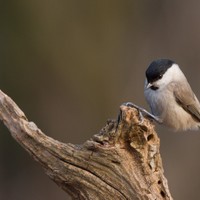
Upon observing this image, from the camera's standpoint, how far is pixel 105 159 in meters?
3.56

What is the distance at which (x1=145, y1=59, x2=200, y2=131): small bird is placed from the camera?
4238 millimetres

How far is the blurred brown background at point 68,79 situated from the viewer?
24.3 ft

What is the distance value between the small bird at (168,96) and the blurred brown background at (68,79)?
279cm

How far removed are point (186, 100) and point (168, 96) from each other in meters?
0.17

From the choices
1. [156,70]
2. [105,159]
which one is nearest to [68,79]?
[156,70]

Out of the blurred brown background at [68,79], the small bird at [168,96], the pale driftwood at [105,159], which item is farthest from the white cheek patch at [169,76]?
the blurred brown background at [68,79]

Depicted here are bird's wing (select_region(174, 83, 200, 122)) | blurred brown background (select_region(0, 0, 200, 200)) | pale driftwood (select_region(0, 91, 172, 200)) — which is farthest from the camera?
blurred brown background (select_region(0, 0, 200, 200))

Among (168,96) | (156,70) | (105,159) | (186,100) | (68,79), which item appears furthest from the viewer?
(68,79)

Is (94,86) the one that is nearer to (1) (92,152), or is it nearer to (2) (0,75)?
(2) (0,75)

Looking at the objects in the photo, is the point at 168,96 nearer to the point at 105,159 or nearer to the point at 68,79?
the point at 105,159

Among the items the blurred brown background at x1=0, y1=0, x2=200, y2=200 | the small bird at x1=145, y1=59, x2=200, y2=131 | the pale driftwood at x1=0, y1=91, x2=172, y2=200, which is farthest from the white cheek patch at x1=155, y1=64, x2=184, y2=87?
the blurred brown background at x1=0, y1=0, x2=200, y2=200

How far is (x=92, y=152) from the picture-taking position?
3.57 m

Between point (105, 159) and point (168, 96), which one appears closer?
point (105, 159)

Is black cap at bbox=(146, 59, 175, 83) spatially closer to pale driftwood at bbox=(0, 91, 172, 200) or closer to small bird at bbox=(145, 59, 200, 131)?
small bird at bbox=(145, 59, 200, 131)
